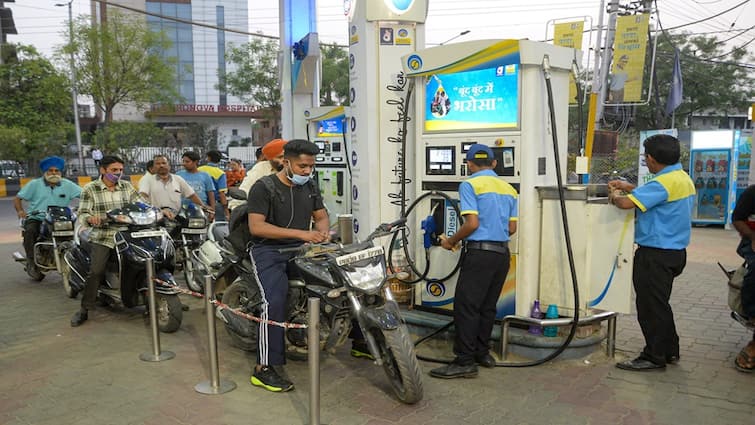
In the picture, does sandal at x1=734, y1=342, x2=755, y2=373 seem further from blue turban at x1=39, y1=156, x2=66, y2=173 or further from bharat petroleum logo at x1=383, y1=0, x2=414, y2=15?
blue turban at x1=39, y1=156, x2=66, y2=173

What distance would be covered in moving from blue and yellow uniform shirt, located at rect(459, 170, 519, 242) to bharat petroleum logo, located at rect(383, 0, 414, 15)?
2402 mm

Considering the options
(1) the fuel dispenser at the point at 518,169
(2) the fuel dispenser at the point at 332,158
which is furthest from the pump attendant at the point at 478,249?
(2) the fuel dispenser at the point at 332,158

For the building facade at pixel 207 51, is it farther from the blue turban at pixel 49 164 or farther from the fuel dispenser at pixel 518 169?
the fuel dispenser at pixel 518 169

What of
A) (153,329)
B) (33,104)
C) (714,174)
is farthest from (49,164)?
(33,104)

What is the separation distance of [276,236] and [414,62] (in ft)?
7.18

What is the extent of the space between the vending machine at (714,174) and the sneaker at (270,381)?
1163cm

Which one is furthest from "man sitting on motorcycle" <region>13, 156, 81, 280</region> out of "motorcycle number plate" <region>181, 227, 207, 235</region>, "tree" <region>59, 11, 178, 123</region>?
"tree" <region>59, 11, 178, 123</region>

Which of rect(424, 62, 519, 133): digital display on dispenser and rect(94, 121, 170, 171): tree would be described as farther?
rect(94, 121, 170, 171): tree

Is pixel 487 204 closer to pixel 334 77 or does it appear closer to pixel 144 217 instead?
pixel 144 217

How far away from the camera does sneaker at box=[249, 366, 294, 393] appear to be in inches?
163

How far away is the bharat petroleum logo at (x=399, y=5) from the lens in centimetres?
584

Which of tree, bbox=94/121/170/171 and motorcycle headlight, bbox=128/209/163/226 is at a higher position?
tree, bbox=94/121/170/171

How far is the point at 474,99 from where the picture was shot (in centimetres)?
504

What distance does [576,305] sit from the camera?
4449mm
